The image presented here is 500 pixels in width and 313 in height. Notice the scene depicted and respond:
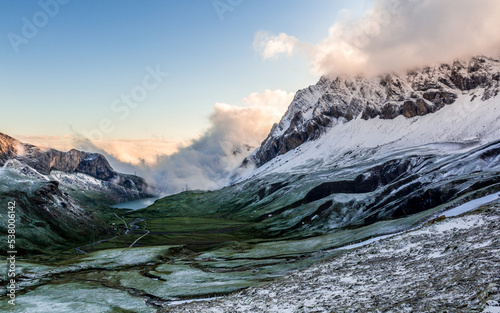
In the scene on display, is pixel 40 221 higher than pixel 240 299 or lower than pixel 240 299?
higher

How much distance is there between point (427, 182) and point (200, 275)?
159240 millimetres

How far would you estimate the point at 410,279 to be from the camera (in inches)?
1271

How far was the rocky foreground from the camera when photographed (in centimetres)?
2378

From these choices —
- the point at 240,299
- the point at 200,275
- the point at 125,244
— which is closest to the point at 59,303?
the point at 200,275

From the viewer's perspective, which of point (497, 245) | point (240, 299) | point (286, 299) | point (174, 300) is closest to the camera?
point (497, 245)

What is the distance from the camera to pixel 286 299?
3700 cm

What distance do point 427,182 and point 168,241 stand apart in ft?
504

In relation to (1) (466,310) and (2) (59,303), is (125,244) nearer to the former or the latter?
(2) (59,303)

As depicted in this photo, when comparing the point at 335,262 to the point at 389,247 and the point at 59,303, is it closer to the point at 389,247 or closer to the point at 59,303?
the point at 389,247

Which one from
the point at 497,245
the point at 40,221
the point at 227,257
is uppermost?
the point at 40,221

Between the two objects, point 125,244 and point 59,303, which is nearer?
point 59,303

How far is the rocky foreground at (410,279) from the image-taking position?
23781 millimetres

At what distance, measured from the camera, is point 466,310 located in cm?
2044

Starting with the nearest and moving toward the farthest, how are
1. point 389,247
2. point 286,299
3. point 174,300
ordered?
point 286,299, point 389,247, point 174,300
